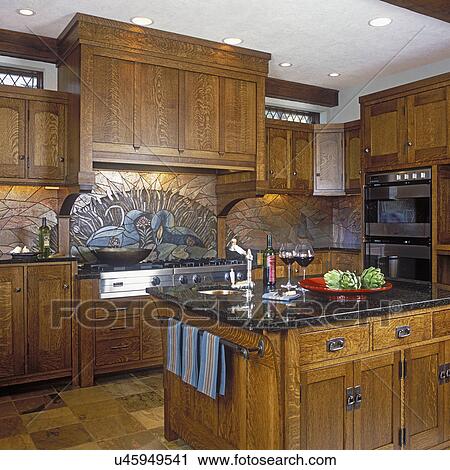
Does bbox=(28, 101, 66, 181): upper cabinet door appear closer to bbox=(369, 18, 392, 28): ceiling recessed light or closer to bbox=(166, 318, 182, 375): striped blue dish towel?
bbox=(166, 318, 182, 375): striped blue dish towel

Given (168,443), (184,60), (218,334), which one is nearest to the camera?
(218,334)

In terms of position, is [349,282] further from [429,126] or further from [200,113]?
→ [429,126]

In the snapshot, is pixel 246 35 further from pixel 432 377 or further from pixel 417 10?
pixel 432 377

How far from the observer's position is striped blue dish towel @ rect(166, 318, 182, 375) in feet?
8.73

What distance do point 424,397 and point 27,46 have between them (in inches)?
151

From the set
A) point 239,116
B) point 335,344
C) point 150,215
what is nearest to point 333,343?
point 335,344

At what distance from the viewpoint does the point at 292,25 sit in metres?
4.06

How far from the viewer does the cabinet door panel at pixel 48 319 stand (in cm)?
395

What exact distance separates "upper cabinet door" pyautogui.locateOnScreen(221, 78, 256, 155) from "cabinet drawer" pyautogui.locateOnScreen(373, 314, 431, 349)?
2.59 meters

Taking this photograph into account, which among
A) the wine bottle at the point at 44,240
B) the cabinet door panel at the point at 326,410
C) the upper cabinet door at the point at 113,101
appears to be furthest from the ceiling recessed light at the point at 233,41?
the cabinet door panel at the point at 326,410

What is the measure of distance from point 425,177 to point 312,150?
156 centimetres

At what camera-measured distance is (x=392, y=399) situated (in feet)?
7.95

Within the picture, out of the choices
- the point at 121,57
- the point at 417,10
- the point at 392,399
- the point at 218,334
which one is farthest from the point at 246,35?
the point at 392,399

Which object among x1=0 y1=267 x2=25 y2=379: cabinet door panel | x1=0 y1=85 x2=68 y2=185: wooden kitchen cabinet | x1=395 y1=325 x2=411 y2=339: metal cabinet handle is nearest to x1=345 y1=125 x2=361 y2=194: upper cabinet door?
A: x1=0 y1=85 x2=68 y2=185: wooden kitchen cabinet
